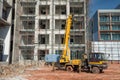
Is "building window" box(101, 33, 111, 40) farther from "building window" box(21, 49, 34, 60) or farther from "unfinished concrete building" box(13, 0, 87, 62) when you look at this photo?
"building window" box(21, 49, 34, 60)

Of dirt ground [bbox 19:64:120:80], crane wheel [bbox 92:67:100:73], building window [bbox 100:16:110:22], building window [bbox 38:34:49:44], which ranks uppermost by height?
building window [bbox 100:16:110:22]

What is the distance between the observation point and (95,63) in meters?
24.0

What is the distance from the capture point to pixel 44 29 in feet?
139

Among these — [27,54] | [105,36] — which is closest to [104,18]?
[105,36]

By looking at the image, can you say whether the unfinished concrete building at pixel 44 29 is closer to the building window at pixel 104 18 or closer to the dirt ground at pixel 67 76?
the dirt ground at pixel 67 76

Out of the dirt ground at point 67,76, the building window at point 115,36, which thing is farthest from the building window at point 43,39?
the building window at point 115,36

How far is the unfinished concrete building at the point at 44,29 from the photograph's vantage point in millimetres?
41188

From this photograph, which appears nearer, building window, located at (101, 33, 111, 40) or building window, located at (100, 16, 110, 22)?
building window, located at (101, 33, 111, 40)

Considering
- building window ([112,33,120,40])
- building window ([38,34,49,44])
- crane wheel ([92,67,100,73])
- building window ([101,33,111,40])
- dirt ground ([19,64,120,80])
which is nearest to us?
dirt ground ([19,64,120,80])

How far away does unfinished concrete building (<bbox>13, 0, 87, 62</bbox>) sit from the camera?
135ft

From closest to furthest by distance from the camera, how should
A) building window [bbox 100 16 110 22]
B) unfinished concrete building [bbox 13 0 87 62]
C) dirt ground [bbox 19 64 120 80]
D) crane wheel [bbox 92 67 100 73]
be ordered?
dirt ground [bbox 19 64 120 80] → crane wheel [bbox 92 67 100 73] → unfinished concrete building [bbox 13 0 87 62] → building window [bbox 100 16 110 22]

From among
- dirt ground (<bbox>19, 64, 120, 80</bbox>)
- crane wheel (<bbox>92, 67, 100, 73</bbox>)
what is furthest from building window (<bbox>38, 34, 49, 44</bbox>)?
dirt ground (<bbox>19, 64, 120, 80</bbox>)

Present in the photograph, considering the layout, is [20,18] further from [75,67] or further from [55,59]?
[75,67]

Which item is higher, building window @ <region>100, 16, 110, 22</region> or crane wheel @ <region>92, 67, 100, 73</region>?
building window @ <region>100, 16, 110, 22</region>
